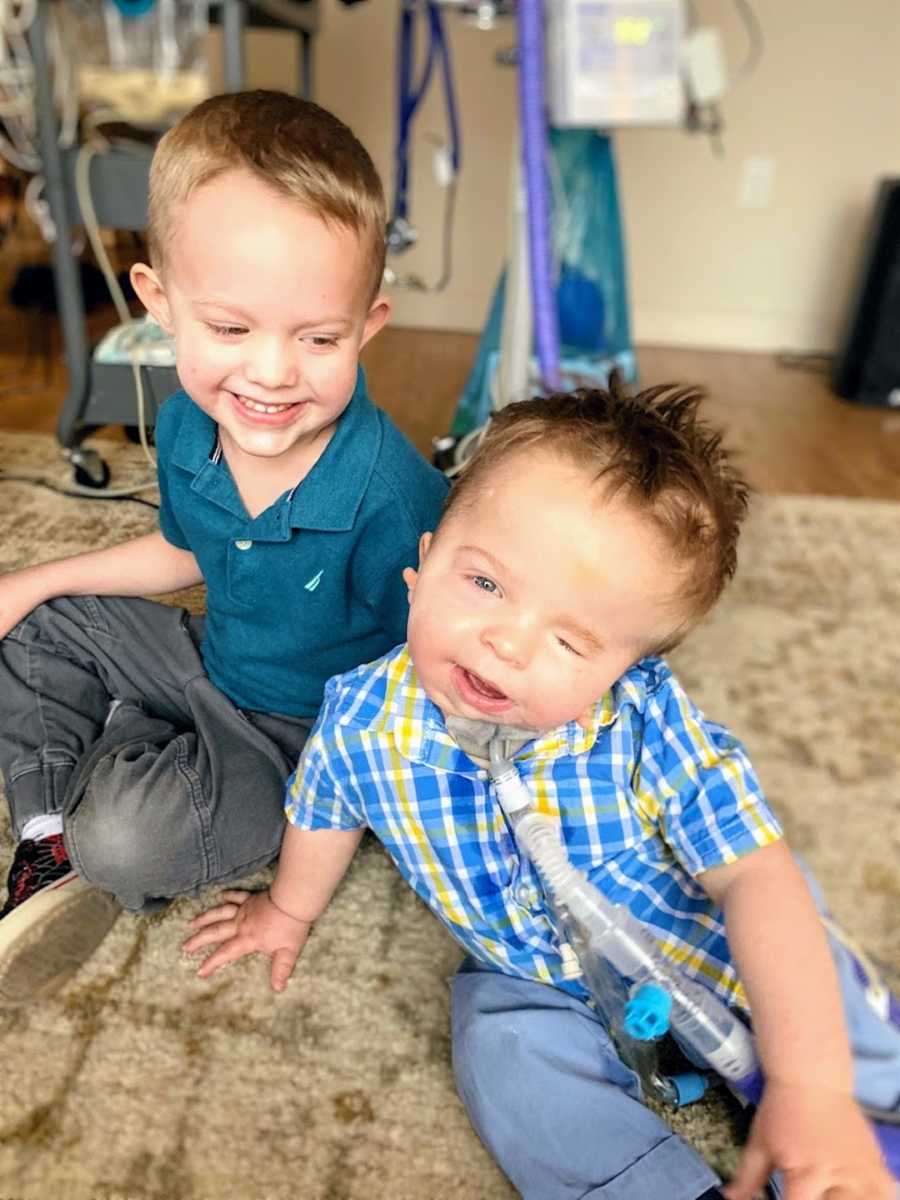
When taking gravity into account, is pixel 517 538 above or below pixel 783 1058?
above

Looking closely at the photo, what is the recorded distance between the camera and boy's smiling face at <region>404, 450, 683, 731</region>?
54cm

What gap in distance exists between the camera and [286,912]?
0.74 meters

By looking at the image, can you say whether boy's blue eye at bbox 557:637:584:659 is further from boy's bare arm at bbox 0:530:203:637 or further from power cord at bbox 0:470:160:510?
power cord at bbox 0:470:160:510

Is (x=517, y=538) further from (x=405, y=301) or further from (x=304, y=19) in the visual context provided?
(x=405, y=301)

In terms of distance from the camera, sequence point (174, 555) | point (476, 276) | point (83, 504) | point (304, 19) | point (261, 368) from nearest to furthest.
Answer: point (261, 368) < point (174, 555) < point (83, 504) < point (304, 19) < point (476, 276)

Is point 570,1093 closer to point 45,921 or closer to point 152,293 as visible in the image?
point 45,921

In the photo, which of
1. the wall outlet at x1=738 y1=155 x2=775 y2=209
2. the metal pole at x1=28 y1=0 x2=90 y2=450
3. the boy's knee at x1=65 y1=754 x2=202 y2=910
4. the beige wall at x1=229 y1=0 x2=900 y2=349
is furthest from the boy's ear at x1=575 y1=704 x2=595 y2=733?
the wall outlet at x1=738 y1=155 x2=775 y2=209

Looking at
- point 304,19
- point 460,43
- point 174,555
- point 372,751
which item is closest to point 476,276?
point 460,43

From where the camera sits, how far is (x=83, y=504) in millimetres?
1345

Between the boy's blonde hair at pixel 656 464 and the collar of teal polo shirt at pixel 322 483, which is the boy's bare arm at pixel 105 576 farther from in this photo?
the boy's blonde hair at pixel 656 464

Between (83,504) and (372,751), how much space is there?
885mm

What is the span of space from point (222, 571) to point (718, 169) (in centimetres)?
239

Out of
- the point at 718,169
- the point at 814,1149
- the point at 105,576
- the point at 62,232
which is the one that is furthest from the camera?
the point at 718,169

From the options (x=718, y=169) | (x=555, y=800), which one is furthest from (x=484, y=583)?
(x=718, y=169)
